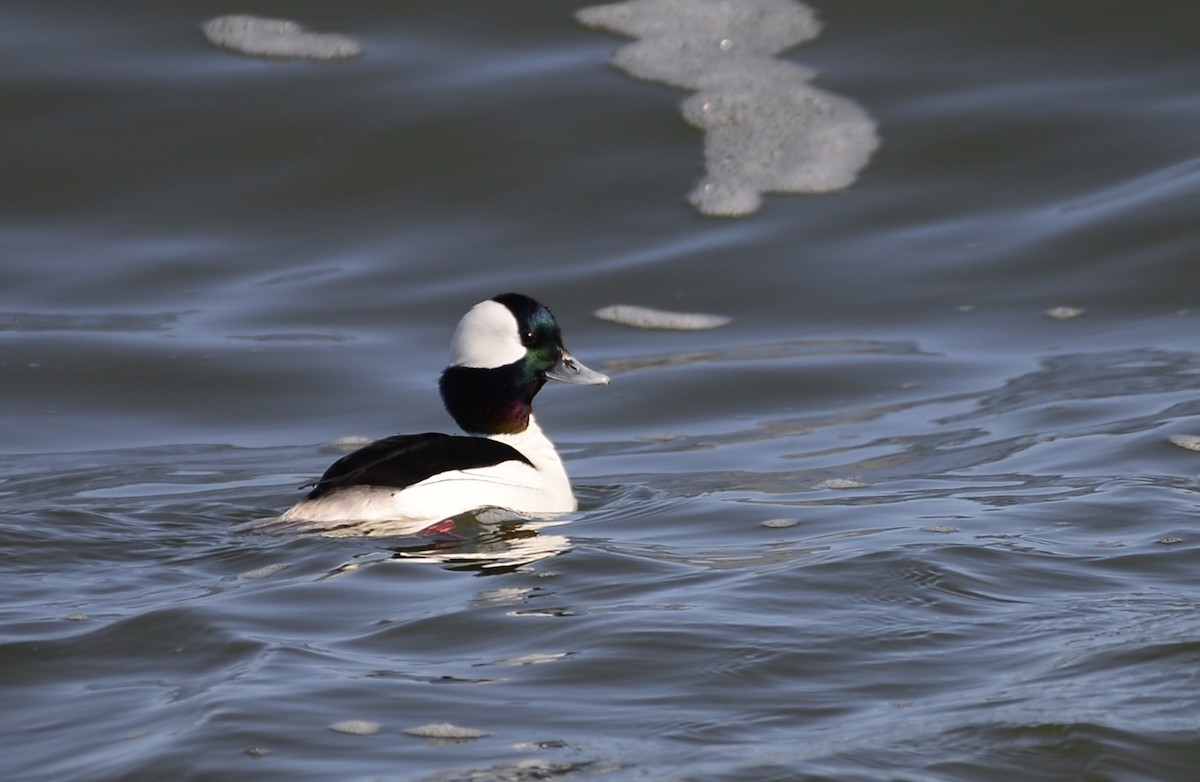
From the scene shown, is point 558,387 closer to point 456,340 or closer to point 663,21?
point 456,340

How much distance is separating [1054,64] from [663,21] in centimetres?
265

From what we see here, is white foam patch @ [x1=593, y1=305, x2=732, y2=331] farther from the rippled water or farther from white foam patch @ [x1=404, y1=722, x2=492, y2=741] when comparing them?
white foam patch @ [x1=404, y1=722, x2=492, y2=741]

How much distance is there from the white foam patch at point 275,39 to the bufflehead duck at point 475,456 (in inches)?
229

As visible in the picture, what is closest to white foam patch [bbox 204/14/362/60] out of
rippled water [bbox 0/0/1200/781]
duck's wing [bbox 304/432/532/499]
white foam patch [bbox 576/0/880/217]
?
rippled water [bbox 0/0/1200/781]

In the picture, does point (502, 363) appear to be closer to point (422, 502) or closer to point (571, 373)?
point (571, 373)

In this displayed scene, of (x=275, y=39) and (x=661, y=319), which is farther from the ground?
(x=275, y=39)

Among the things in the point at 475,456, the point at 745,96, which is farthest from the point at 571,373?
the point at 745,96

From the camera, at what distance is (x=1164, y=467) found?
20.0 ft

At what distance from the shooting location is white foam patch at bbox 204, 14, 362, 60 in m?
11.6

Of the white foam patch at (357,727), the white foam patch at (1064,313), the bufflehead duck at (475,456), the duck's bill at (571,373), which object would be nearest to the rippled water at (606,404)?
the white foam patch at (357,727)

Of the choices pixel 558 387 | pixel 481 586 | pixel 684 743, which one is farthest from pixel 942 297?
pixel 684 743

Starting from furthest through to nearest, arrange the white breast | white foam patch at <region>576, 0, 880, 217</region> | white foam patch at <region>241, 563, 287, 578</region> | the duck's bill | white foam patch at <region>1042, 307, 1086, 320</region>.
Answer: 1. white foam patch at <region>576, 0, 880, 217</region>
2. white foam patch at <region>1042, 307, 1086, 320</region>
3. the duck's bill
4. the white breast
5. white foam patch at <region>241, 563, 287, 578</region>

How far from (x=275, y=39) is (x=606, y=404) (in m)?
4.92

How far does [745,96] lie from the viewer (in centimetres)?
1119
